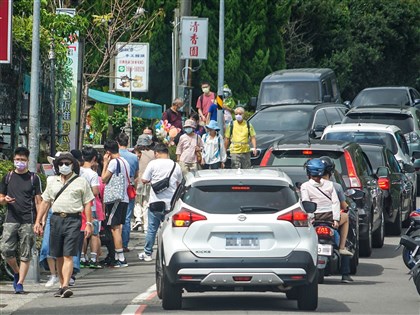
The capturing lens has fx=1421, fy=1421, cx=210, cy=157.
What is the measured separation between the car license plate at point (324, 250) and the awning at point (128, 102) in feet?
71.7

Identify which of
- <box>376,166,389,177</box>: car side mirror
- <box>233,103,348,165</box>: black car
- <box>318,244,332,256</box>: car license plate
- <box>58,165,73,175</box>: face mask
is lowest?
<box>318,244,332,256</box>: car license plate

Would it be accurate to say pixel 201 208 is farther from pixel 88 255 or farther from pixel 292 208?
pixel 88 255

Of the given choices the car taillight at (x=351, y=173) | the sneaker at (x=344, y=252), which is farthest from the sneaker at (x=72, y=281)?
the car taillight at (x=351, y=173)

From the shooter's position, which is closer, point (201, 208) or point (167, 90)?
point (201, 208)

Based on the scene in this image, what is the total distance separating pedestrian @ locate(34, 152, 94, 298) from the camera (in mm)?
16672

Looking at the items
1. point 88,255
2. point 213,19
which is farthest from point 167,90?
point 88,255

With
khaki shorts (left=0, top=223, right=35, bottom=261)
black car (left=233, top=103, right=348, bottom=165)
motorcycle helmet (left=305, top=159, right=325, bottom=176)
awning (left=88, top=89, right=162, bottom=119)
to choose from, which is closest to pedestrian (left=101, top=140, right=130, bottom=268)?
khaki shorts (left=0, top=223, right=35, bottom=261)

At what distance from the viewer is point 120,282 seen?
60.7 ft

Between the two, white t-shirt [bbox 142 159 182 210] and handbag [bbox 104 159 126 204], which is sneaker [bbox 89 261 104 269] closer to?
handbag [bbox 104 159 126 204]

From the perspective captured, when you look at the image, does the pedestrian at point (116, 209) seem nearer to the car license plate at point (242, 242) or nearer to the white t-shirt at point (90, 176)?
the white t-shirt at point (90, 176)

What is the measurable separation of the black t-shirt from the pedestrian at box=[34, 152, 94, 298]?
353mm

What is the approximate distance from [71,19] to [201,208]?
32.1 feet

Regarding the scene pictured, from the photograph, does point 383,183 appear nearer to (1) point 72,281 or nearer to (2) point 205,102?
(1) point 72,281

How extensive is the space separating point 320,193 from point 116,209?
3.93m
